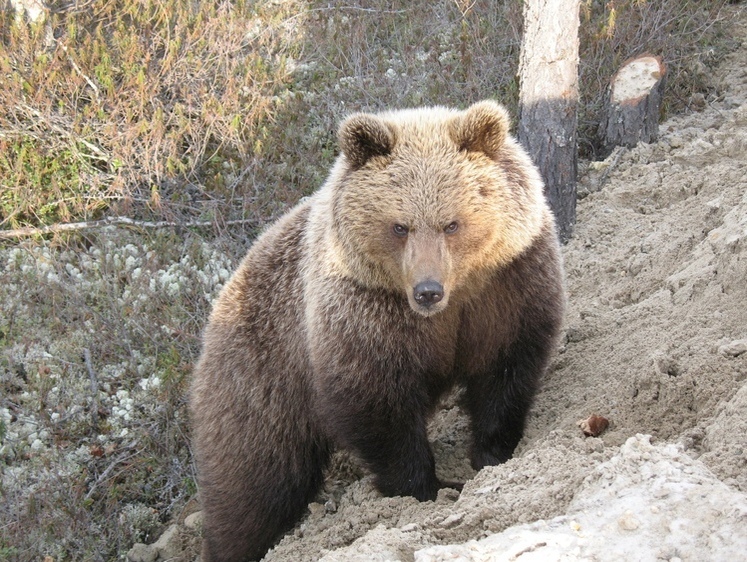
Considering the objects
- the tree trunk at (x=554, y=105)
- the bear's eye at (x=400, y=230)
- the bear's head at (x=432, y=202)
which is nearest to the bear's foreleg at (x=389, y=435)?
the bear's head at (x=432, y=202)

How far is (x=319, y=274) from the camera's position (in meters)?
4.16

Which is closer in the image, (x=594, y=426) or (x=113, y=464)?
(x=594, y=426)

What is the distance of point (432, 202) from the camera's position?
3.67 meters

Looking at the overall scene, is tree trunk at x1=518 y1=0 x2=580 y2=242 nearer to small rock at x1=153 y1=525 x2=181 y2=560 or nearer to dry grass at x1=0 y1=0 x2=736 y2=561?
dry grass at x1=0 y1=0 x2=736 y2=561

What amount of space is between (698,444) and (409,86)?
20.3ft

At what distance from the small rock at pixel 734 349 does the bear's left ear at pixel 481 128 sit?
134 cm

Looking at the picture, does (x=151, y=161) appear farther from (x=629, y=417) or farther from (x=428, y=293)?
(x=629, y=417)

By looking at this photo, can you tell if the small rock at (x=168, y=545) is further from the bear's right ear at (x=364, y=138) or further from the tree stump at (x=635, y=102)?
the tree stump at (x=635, y=102)

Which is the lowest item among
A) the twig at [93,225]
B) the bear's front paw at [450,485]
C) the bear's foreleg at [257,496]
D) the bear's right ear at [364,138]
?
the bear's foreleg at [257,496]

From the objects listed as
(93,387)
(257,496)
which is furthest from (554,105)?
(93,387)

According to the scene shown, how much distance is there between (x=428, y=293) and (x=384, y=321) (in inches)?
20.4

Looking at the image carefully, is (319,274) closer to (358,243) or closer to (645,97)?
(358,243)

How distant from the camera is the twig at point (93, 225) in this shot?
7645 mm

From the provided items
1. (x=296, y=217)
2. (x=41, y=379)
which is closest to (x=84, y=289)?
(x=41, y=379)
